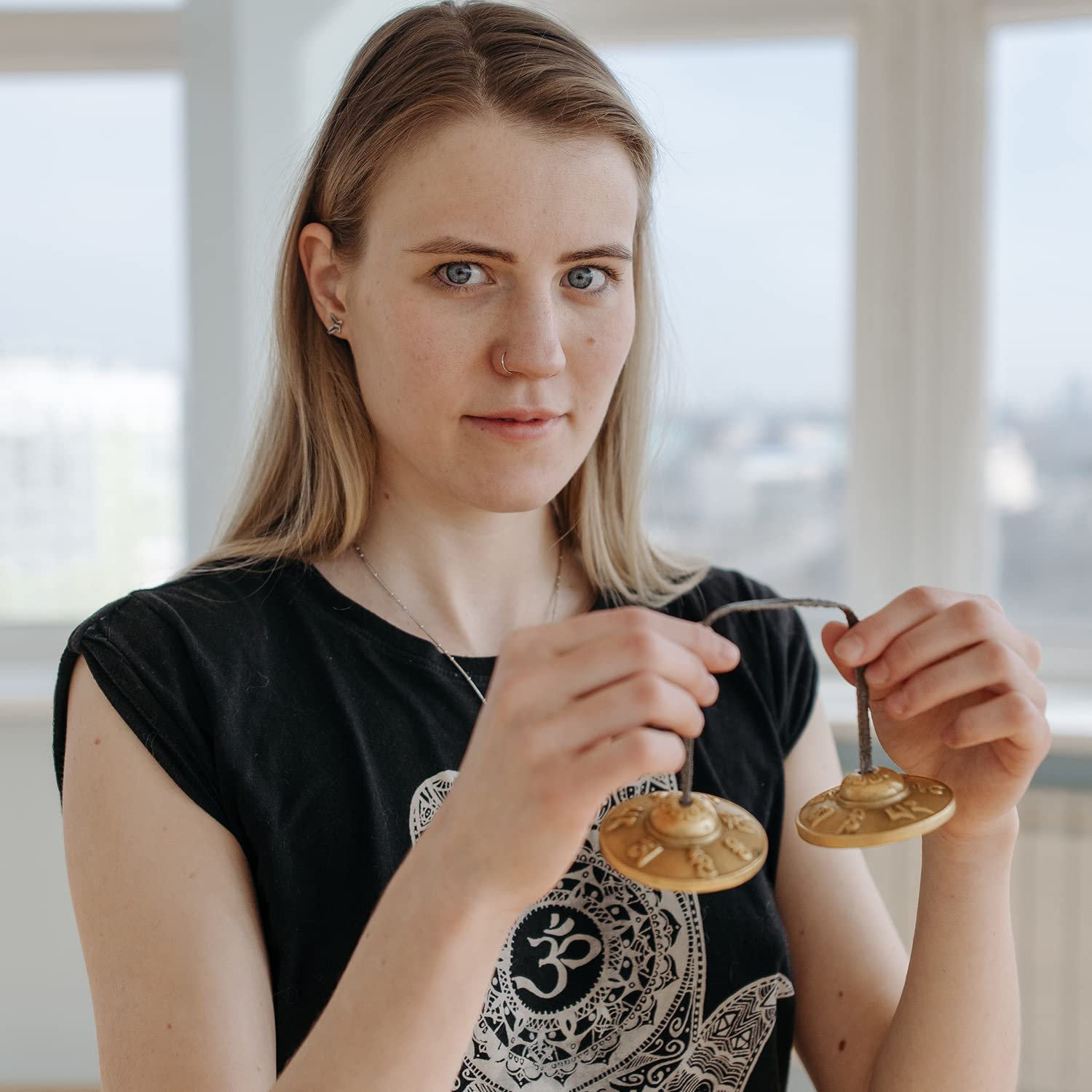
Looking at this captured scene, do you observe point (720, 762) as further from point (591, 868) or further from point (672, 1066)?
point (672, 1066)

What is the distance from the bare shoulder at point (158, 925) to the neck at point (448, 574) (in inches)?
12.9

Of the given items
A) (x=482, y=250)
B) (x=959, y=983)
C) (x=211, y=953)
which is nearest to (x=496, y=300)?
(x=482, y=250)

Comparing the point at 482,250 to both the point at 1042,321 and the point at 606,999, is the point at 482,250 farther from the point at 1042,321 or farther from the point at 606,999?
the point at 1042,321

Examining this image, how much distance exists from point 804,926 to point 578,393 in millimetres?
653

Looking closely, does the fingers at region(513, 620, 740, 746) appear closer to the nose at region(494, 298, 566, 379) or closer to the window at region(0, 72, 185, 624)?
the nose at region(494, 298, 566, 379)

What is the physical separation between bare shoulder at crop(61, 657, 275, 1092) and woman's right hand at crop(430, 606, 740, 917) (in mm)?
332

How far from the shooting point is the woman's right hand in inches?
29.3

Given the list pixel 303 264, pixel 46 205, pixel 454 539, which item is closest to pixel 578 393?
pixel 454 539

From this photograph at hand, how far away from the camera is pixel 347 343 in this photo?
1357mm

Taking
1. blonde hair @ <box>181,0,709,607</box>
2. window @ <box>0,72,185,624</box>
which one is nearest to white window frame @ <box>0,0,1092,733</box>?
window @ <box>0,72,185,624</box>

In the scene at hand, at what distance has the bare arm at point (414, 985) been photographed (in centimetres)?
78

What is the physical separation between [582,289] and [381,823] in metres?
0.56

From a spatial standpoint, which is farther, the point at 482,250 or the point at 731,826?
the point at 482,250

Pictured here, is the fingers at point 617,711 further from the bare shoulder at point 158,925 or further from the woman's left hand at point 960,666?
the bare shoulder at point 158,925
